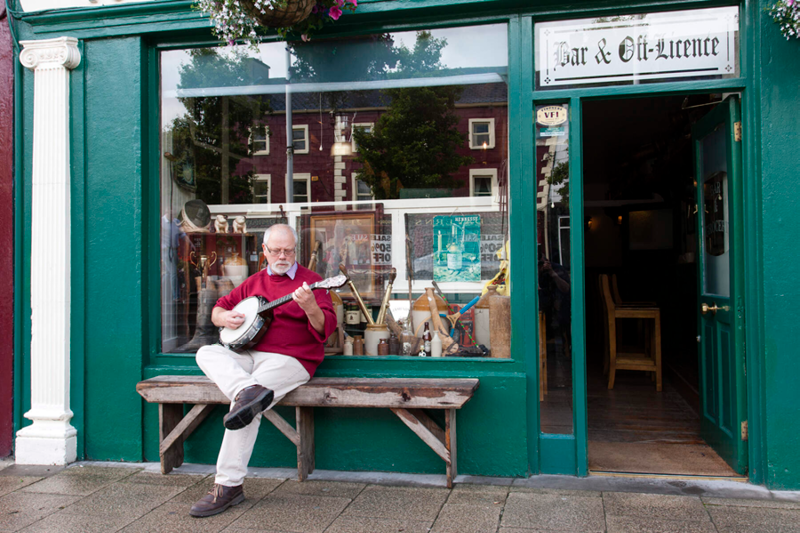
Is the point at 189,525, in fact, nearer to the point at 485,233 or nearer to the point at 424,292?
the point at 424,292

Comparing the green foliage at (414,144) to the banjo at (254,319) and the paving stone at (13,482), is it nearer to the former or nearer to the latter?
the banjo at (254,319)

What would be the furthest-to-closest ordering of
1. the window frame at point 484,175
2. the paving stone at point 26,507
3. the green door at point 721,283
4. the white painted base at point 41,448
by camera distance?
the window frame at point 484,175 → the white painted base at point 41,448 → the green door at point 721,283 → the paving stone at point 26,507

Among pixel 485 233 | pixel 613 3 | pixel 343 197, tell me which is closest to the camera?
pixel 613 3

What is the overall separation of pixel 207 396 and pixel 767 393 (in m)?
3.45

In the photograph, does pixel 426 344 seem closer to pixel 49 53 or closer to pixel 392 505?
pixel 392 505

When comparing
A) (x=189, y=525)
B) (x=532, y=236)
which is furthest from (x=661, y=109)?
(x=189, y=525)

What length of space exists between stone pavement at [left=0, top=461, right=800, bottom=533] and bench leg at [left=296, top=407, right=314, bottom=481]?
0.11 meters

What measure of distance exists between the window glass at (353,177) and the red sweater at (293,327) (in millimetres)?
503

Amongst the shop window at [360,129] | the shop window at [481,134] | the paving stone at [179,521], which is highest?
the shop window at [360,129]

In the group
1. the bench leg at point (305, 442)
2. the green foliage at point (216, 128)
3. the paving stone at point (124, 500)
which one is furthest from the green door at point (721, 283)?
the paving stone at point (124, 500)

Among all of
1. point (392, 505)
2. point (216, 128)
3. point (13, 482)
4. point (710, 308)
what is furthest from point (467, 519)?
point (216, 128)

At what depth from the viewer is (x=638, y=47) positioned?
3.81 metres

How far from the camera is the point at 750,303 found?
142 inches

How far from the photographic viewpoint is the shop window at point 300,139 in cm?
484
